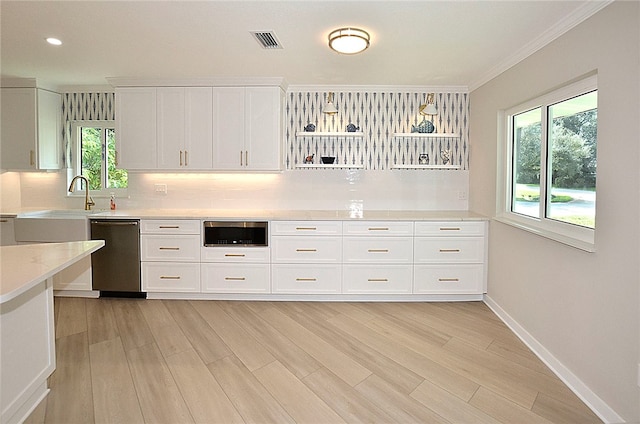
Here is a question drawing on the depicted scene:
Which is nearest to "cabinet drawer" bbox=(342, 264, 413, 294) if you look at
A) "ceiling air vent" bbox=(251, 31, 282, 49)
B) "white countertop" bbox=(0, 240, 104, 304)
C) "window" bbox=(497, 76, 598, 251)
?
"window" bbox=(497, 76, 598, 251)

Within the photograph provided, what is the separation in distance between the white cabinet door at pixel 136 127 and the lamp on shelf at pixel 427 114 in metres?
3.02

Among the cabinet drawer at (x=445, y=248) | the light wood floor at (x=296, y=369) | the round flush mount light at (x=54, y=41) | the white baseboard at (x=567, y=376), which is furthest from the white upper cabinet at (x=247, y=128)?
the white baseboard at (x=567, y=376)

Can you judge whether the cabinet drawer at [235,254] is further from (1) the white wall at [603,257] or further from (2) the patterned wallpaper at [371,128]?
(1) the white wall at [603,257]

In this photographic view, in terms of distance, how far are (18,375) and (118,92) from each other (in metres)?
3.17

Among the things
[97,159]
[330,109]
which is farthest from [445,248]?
[97,159]

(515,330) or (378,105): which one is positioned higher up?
(378,105)

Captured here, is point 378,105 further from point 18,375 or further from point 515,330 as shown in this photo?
point 18,375

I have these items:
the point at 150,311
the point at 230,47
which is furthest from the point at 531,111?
the point at 150,311

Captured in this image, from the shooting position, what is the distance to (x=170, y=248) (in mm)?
3850

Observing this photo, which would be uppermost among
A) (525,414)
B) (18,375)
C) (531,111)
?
(531,111)

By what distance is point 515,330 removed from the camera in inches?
123

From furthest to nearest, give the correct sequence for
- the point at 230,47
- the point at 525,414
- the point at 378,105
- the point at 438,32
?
the point at 378,105 < the point at 230,47 < the point at 438,32 < the point at 525,414

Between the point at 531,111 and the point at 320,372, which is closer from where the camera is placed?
the point at 320,372

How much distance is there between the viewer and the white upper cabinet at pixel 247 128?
4000 mm
